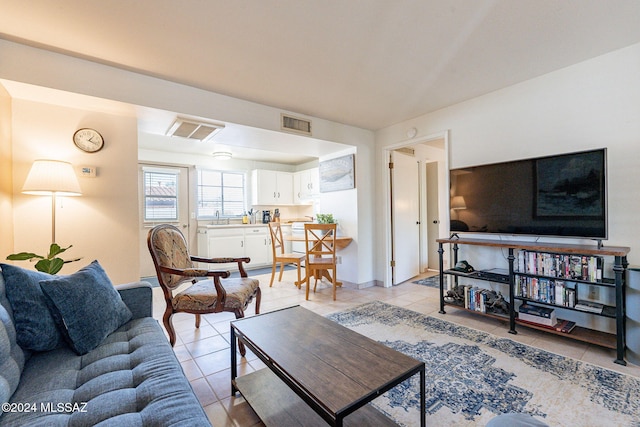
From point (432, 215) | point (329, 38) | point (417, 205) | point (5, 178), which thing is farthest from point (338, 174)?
point (5, 178)

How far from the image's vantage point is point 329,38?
2.04 meters

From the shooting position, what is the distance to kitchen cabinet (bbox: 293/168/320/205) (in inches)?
236

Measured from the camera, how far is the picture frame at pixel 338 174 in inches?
164

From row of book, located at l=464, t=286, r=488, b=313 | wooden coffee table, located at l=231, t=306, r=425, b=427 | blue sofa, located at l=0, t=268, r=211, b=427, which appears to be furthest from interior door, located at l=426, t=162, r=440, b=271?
blue sofa, located at l=0, t=268, r=211, b=427

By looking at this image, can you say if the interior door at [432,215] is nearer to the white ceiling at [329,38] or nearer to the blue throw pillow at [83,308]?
the white ceiling at [329,38]

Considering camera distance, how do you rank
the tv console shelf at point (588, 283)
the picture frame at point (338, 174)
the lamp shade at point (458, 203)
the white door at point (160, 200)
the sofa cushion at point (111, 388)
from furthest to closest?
the white door at point (160, 200), the picture frame at point (338, 174), the lamp shade at point (458, 203), the tv console shelf at point (588, 283), the sofa cushion at point (111, 388)

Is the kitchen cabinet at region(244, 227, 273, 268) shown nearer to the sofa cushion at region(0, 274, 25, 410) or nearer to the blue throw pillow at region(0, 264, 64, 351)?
the blue throw pillow at region(0, 264, 64, 351)

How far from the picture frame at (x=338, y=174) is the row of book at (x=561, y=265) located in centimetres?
230

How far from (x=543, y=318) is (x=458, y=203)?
1.30 m

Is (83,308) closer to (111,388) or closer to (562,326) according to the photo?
(111,388)

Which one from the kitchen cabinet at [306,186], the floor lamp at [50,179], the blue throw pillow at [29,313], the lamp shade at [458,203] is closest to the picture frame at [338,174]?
the kitchen cabinet at [306,186]

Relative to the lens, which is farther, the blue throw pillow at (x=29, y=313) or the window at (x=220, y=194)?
the window at (x=220, y=194)

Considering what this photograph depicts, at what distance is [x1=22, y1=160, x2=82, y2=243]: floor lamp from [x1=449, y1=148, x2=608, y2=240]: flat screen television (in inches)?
144

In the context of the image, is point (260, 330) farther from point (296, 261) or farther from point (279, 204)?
point (279, 204)
